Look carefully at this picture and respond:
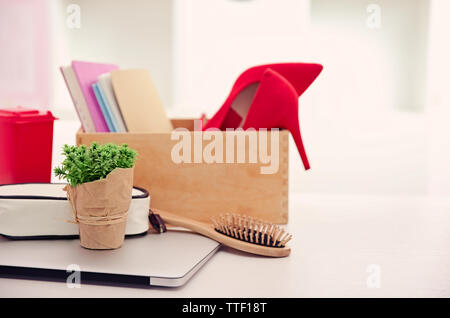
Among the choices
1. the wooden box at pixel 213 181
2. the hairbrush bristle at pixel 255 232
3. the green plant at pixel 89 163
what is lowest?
the hairbrush bristle at pixel 255 232

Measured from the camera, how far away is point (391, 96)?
2.62 meters

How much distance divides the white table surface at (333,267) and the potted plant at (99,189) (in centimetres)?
10

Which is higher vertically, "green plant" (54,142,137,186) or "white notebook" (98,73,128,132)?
"white notebook" (98,73,128,132)

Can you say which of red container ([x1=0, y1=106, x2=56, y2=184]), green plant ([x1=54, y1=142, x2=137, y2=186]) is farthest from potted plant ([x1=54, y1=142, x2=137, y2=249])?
red container ([x1=0, y1=106, x2=56, y2=184])

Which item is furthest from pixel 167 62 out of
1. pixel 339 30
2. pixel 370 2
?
pixel 370 2

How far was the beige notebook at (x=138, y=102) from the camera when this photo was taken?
0.99m

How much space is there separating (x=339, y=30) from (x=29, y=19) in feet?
5.15

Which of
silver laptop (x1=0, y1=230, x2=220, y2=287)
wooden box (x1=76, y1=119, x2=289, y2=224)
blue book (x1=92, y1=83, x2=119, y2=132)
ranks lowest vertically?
silver laptop (x1=0, y1=230, x2=220, y2=287)

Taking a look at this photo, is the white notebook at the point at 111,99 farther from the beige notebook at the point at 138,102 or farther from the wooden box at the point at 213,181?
the wooden box at the point at 213,181

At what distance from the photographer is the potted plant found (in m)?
0.62

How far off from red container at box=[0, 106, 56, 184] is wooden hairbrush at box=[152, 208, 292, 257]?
323 mm

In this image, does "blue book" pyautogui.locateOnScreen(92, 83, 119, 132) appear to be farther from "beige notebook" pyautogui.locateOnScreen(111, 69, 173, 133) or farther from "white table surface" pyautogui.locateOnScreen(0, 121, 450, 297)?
"white table surface" pyautogui.locateOnScreen(0, 121, 450, 297)

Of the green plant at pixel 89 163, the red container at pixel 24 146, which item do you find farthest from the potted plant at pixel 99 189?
the red container at pixel 24 146
